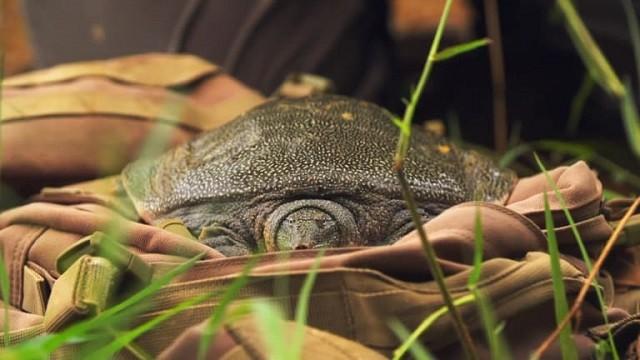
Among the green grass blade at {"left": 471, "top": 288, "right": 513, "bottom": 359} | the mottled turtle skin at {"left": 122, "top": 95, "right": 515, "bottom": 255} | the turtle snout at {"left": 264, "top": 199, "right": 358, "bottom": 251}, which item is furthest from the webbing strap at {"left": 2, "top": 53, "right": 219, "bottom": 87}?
the green grass blade at {"left": 471, "top": 288, "right": 513, "bottom": 359}

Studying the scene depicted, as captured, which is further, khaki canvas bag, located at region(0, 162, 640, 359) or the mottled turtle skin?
the mottled turtle skin

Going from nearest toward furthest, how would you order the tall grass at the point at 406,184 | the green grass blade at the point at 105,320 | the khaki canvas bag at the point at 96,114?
the green grass blade at the point at 105,320, the tall grass at the point at 406,184, the khaki canvas bag at the point at 96,114

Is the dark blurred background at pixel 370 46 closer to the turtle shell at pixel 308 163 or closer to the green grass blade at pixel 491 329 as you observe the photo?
the turtle shell at pixel 308 163

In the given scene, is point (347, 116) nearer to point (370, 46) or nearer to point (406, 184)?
point (406, 184)

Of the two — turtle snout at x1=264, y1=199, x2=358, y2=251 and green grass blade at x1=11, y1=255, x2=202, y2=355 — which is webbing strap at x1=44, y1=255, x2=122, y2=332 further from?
turtle snout at x1=264, y1=199, x2=358, y2=251

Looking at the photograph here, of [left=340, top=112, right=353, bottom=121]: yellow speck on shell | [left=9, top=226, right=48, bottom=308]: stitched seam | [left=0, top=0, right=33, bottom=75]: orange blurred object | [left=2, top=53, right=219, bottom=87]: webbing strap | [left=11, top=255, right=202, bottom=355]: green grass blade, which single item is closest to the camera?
[left=11, top=255, right=202, bottom=355]: green grass blade

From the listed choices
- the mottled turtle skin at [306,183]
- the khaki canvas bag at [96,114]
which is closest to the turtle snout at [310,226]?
the mottled turtle skin at [306,183]

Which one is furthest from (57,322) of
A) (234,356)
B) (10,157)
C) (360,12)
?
(360,12)

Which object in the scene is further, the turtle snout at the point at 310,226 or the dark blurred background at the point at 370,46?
the dark blurred background at the point at 370,46
